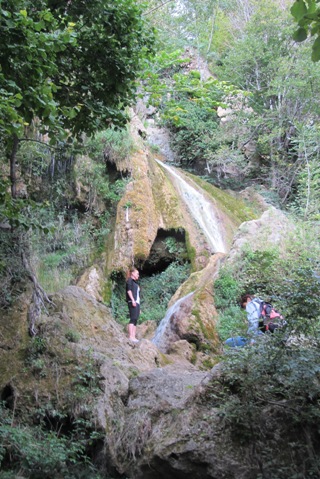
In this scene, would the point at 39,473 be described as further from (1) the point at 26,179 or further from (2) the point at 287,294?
(1) the point at 26,179

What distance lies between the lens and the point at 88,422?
5898 millimetres

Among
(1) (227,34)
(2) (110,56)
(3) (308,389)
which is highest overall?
(1) (227,34)

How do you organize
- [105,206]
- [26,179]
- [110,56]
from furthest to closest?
[105,206], [26,179], [110,56]

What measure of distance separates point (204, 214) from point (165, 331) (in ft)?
22.6

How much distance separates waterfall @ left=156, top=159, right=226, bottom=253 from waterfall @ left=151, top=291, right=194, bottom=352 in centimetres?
409

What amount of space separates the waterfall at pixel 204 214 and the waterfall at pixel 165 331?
409 centimetres

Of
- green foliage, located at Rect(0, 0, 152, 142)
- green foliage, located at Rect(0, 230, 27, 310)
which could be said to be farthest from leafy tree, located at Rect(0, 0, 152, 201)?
green foliage, located at Rect(0, 230, 27, 310)

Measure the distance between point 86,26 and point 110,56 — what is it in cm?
69

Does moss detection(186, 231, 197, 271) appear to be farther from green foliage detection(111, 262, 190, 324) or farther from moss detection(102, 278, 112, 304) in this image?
moss detection(102, 278, 112, 304)

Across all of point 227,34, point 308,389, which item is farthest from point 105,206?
point 227,34

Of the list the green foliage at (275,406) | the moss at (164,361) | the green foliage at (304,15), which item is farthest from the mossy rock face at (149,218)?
the green foliage at (304,15)

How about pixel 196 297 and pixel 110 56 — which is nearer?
pixel 110 56

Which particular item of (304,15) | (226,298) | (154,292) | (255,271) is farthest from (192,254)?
(304,15)

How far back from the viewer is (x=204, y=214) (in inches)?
683
